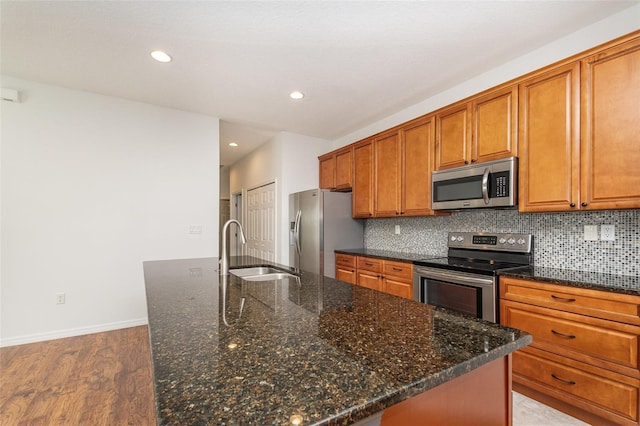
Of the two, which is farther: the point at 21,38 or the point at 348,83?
the point at 348,83

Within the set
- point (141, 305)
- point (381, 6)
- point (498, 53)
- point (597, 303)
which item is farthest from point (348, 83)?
point (141, 305)

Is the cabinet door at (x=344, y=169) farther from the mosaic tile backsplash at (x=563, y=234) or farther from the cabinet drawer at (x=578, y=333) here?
the cabinet drawer at (x=578, y=333)

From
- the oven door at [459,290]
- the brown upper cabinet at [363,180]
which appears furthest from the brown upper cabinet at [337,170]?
the oven door at [459,290]

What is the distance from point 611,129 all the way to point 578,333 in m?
1.25

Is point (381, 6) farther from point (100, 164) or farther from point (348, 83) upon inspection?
point (100, 164)

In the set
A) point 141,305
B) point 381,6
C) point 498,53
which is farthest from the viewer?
point 141,305

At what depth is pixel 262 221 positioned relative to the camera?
16.8 ft

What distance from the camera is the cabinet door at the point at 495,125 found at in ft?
7.54

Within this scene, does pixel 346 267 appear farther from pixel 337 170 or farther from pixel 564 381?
pixel 564 381

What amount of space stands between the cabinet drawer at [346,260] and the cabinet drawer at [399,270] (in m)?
0.53

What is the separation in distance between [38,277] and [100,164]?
1.29 meters

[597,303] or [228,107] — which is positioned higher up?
[228,107]

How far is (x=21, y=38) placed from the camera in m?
2.28

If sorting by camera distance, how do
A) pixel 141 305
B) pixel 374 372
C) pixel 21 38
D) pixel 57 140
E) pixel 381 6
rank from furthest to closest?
pixel 141 305
pixel 57 140
pixel 21 38
pixel 381 6
pixel 374 372
